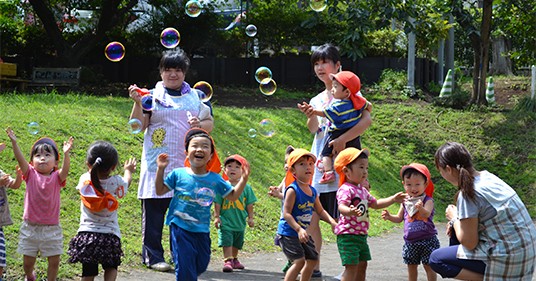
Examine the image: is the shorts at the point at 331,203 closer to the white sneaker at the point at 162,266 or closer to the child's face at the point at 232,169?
the child's face at the point at 232,169

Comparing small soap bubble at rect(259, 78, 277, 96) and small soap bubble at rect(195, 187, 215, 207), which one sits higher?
small soap bubble at rect(259, 78, 277, 96)

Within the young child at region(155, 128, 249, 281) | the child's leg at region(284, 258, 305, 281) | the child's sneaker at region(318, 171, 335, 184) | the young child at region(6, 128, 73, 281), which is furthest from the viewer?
the child's sneaker at region(318, 171, 335, 184)

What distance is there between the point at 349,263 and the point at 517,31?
1478cm

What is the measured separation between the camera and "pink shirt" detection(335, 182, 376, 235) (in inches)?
275

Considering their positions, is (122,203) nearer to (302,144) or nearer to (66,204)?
(66,204)

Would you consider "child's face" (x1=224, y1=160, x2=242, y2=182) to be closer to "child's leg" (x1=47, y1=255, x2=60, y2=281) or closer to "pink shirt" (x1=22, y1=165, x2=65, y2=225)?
"pink shirt" (x1=22, y1=165, x2=65, y2=225)

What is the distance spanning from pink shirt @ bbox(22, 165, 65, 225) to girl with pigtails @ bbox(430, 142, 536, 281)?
3.13 meters

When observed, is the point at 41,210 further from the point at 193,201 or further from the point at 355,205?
the point at 355,205

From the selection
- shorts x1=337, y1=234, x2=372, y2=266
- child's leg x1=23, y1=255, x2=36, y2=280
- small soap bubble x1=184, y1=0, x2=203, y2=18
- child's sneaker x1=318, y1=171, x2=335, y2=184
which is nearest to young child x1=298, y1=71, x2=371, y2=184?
child's sneaker x1=318, y1=171, x2=335, y2=184

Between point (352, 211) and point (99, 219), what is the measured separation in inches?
76.3

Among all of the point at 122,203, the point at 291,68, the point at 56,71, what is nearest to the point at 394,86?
the point at 291,68

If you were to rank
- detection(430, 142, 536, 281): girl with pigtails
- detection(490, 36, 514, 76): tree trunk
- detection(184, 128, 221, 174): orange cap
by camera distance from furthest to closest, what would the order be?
1. detection(490, 36, 514, 76): tree trunk
2. detection(184, 128, 221, 174): orange cap
3. detection(430, 142, 536, 281): girl with pigtails

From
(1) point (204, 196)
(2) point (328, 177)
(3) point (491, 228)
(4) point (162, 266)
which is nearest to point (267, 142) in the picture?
(4) point (162, 266)

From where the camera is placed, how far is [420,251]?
729 centimetres
